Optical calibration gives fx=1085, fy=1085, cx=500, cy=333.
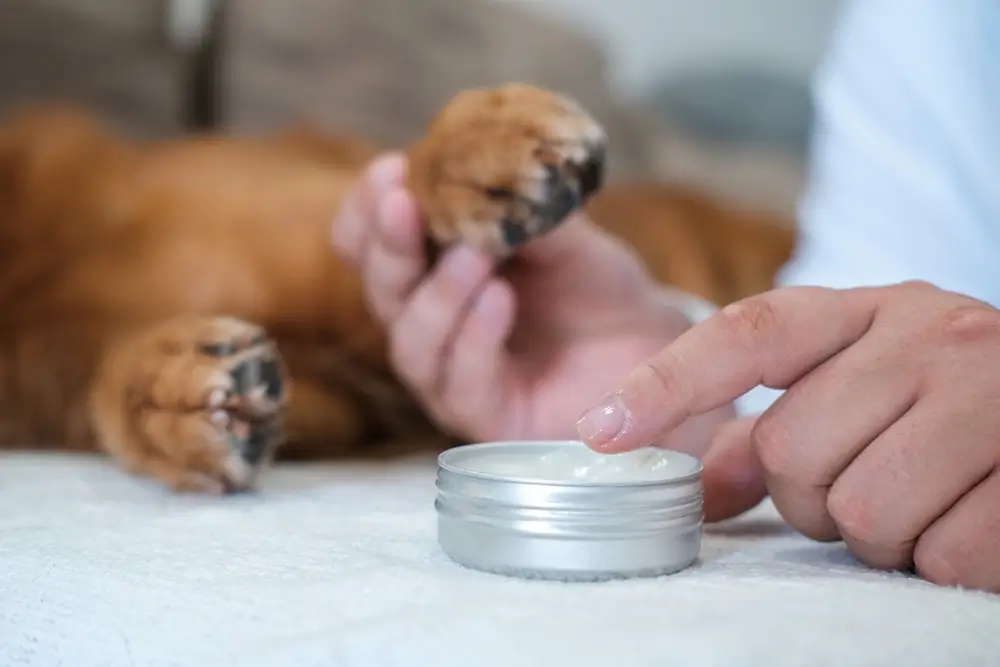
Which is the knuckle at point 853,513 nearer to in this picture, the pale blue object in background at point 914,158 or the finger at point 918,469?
the finger at point 918,469

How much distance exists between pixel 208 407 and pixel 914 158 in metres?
0.68

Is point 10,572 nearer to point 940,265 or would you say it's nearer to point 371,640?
point 371,640

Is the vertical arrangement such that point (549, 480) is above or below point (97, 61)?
below

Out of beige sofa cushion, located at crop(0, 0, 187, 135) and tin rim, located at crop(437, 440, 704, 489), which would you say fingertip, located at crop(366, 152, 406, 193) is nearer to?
tin rim, located at crop(437, 440, 704, 489)

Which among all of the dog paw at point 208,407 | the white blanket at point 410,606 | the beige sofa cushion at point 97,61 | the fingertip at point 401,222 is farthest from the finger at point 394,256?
the beige sofa cushion at point 97,61

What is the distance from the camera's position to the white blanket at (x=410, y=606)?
425mm

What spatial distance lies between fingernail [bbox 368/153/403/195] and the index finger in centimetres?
39

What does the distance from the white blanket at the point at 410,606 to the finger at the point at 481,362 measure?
0.65 ft

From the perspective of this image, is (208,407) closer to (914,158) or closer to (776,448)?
(776,448)

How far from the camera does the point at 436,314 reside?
833mm

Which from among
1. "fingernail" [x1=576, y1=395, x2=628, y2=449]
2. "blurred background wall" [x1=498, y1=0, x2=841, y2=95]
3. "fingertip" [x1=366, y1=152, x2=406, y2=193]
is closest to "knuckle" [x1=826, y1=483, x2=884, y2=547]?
"fingernail" [x1=576, y1=395, x2=628, y2=449]

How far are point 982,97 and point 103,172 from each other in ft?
3.20

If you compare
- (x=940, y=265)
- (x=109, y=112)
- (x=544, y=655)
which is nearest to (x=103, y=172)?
(x=109, y=112)

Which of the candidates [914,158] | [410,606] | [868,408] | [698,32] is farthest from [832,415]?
[698,32]
